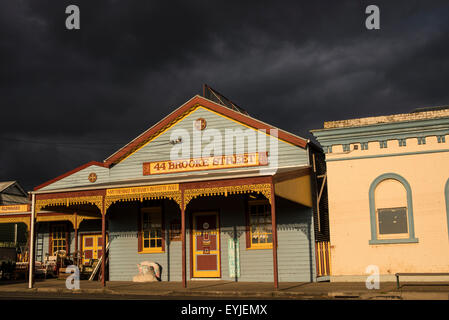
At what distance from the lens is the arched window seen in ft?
54.2

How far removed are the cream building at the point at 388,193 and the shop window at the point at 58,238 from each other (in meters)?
15.0

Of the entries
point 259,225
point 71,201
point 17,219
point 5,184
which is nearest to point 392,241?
point 259,225

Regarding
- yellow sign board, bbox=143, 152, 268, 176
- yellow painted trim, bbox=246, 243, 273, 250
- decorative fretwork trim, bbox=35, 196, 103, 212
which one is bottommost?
yellow painted trim, bbox=246, 243, 273, 250

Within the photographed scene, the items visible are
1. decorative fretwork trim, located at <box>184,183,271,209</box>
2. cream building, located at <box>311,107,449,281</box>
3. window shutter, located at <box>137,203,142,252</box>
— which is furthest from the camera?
window shutter, located at <box>137,203,142,252</box>

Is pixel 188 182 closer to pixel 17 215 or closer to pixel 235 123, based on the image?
pixel 235 123

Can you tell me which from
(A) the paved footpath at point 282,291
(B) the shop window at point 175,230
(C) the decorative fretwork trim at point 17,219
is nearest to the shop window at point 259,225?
(A) the paved footpath at point 282,291

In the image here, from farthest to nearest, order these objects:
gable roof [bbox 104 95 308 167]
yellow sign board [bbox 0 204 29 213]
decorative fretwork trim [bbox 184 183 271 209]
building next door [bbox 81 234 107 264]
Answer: yellow sign board [bbox 0 204 29 213], building next door [bbox 81 234 107 264], gable roof [bbox 104 95 308 167], decorative fretwork trim [bbox 184 183 271 209]

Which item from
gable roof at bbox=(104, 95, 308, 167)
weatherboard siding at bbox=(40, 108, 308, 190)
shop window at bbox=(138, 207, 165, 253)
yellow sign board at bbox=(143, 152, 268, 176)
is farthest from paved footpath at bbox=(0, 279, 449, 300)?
gable roof at bbox=(104, 95, 308, 167)

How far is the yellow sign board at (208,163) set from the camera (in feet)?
62.1

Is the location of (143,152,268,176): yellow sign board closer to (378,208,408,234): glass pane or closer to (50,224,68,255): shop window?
(378,208,408,234): glass pane

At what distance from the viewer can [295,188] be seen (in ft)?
55.5

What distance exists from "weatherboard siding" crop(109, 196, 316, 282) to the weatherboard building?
0.12ft

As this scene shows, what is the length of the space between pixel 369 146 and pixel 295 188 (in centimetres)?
294
